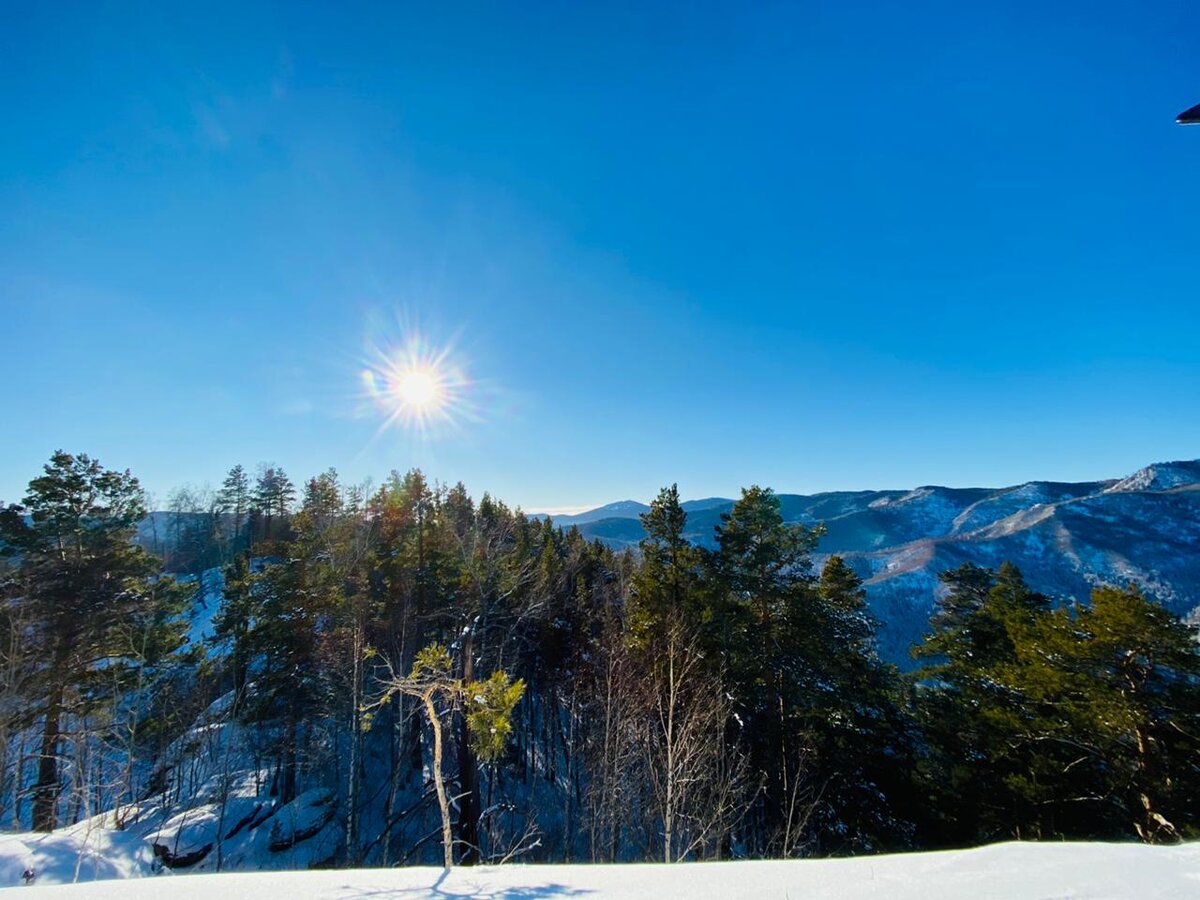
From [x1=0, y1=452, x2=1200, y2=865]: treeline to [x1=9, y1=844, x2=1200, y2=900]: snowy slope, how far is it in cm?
265

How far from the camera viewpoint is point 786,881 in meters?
4.06

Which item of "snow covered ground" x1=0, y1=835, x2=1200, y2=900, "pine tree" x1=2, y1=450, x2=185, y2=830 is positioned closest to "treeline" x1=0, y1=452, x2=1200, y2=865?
"pine tree" x1=2, y1=450, x2=185, y2=830

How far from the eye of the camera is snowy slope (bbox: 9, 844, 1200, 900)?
3469 mm

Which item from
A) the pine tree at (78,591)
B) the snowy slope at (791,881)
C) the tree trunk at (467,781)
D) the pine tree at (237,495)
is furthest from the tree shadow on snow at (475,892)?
the pine tree at (237,495)

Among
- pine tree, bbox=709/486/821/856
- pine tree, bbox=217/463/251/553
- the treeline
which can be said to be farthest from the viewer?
pine tree, bbox=217/463/251/553

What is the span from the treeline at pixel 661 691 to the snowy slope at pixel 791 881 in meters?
2.65

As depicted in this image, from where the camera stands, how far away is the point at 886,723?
15438mm

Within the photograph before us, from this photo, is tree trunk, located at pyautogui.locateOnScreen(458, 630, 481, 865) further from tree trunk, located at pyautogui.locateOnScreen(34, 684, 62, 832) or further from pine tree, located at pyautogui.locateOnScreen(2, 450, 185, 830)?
tree trunk, located at pyautogui.locateOnScreen(34, 684, 62, 832)

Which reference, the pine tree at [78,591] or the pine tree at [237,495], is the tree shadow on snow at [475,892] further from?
the pine tree at [237,495]

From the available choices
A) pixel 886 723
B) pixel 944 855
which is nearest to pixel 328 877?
pixel 944 855

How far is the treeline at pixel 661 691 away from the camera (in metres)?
10.9

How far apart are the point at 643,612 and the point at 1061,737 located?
1085cm

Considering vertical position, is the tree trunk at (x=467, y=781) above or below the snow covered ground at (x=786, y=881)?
below

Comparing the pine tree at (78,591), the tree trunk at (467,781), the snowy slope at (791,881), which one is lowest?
the tree trunk at (467,781)
